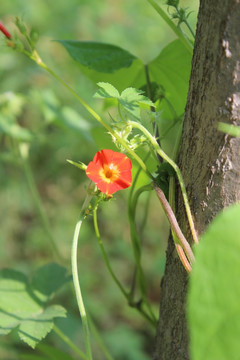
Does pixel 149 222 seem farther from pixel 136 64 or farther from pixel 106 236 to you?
pixel 136 64

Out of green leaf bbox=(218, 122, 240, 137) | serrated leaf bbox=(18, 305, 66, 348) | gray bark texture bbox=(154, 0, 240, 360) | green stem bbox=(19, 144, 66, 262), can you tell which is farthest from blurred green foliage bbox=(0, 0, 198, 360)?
green leaf bbox=(218, 122, 240, 137)

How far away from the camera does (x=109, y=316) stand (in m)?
2.21

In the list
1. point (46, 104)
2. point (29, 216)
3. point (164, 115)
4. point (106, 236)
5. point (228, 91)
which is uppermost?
point (228, 91)

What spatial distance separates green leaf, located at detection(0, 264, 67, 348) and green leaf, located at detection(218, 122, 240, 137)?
1.23 feet

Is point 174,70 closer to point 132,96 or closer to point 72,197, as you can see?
point 132,96

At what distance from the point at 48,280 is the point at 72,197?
1677 mm

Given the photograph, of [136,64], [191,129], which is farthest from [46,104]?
[191,129]

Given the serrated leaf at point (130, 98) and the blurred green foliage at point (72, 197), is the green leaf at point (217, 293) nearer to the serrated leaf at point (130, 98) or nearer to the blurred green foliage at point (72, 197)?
the serrated leaf at point (130, 98)

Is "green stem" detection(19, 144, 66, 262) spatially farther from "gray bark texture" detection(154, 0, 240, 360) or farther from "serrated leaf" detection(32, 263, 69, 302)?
"gray bark texture" detection(154, 0, 240, 360)

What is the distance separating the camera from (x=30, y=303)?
2.64ft

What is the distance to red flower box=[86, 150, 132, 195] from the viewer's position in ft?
1.79

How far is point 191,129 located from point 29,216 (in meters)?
2.12

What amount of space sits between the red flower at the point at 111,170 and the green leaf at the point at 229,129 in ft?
0.38

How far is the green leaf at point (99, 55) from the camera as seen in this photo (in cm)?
74
